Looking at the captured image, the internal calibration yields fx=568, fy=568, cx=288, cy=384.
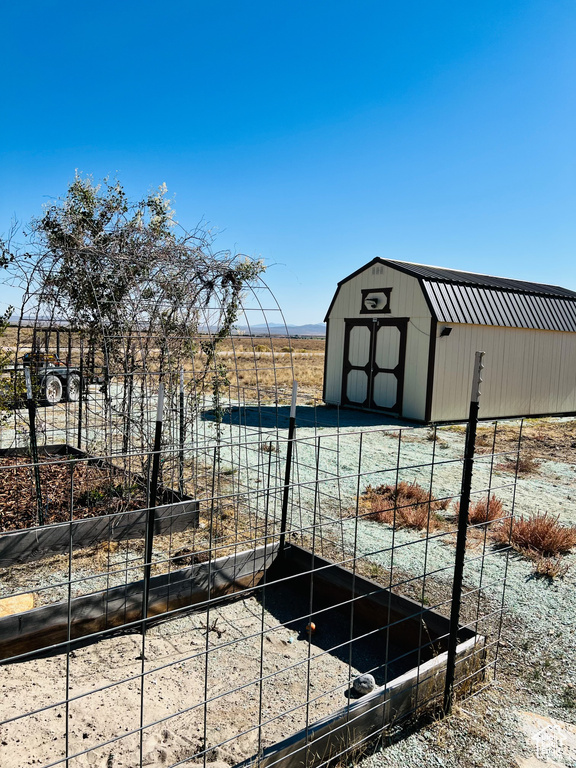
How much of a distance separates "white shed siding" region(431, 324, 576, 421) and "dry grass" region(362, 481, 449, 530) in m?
6.19

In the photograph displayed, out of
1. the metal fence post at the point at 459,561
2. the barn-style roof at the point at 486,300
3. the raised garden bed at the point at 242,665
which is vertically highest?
the barn-style roof at the point at 486,300

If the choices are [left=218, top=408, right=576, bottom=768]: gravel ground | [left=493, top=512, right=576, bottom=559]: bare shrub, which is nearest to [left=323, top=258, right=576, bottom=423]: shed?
[left=218, top=408, right=576, bottom=768]: gravel ground

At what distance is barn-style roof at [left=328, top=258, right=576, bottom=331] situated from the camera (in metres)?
13.4

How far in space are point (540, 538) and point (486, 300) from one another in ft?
32.0

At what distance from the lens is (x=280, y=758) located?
256 centimetres

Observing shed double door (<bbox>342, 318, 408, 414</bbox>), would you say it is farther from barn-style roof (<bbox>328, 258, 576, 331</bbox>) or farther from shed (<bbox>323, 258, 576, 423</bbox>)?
barn-style roof (<bbox>328, 258, 576, 331</bbox>)

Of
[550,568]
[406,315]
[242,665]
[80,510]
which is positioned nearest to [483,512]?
[550,568]

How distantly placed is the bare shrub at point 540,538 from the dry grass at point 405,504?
2.64 ft

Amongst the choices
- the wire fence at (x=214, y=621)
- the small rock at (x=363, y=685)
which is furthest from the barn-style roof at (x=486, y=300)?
the small rock at (x=363, y=685)

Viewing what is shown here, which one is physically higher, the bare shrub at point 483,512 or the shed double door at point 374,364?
the shed double door at point 374,364

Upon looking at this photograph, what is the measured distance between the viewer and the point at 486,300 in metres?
14.4

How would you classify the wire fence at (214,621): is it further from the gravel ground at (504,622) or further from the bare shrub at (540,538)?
the bare shrub at (540,538)

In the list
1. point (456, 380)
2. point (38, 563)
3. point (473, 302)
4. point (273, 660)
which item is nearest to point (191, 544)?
point (38, 563)

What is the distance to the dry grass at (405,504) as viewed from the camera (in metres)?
6.39
